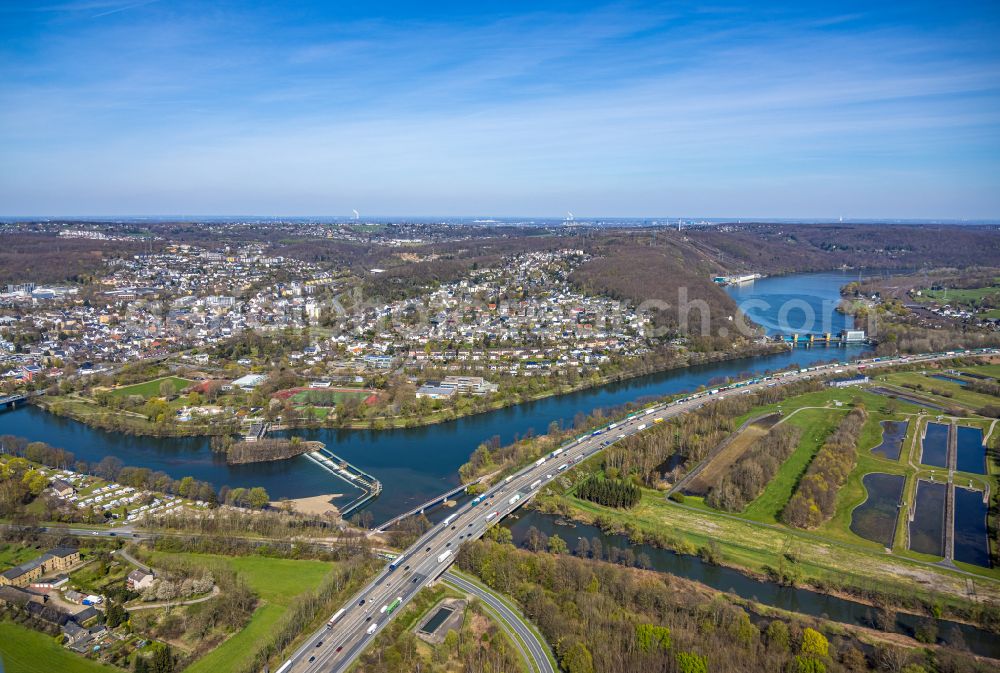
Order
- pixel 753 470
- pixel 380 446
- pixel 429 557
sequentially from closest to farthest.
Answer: pixel 429 557 < pixel 753 470 < pixel 380 446

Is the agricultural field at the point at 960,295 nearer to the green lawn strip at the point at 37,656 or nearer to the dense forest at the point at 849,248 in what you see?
the dense forest at the point at 849,248

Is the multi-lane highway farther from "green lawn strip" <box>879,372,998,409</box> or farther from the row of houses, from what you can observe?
"green lawn strip" <box>879,372,998,409</box>

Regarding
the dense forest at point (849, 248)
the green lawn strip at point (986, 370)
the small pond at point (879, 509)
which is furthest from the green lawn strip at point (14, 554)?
the dense forest at point (849, 248)

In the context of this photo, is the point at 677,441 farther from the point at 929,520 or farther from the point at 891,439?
the point at 891,439

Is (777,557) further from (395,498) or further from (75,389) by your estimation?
(75,389)

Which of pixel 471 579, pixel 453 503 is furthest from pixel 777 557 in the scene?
pixel 453 503

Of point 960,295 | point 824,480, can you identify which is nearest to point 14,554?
point 824,480
